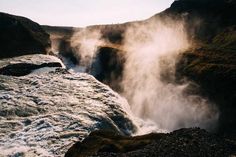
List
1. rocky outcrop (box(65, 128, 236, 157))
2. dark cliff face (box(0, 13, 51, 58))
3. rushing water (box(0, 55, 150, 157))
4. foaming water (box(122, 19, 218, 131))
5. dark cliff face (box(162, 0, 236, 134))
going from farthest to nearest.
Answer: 1. dark cliff face (box(0, 13, 51, 58))
2. foaming water (box(122, 19, 218, 131))
3. dark cliff face (box(162, 0, 236, 134))
4. rushing water (box(0, 55, 150, 157))
5. rocky outcrop (box(65, 128, 236, 157))

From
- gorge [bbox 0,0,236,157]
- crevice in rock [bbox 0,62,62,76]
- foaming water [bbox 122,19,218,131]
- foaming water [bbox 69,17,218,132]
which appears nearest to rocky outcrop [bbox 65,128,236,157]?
gorge [bbox 0,0,236,157]

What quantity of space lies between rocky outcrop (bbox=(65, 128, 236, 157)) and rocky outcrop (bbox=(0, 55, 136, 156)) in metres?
3.74

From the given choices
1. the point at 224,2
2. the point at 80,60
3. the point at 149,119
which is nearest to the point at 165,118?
the point at 149,119

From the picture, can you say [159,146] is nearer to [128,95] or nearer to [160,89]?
[160,89]

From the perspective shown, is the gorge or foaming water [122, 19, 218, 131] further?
foaming water [122, 19, 218, 131]

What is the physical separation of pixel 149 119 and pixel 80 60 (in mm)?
39555

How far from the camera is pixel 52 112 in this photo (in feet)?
174

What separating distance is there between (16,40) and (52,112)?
45.5 m

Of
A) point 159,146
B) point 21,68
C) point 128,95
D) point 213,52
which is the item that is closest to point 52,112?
point 159,146

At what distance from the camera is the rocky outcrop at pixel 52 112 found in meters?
43.8

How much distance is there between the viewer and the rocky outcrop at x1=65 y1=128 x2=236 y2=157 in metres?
35.3

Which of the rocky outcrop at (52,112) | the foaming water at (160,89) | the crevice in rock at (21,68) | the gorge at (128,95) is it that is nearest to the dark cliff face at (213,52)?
the gorge at (128,95)

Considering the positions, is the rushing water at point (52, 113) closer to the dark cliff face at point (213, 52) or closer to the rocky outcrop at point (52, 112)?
the rocky outcrop at point (52, 112)

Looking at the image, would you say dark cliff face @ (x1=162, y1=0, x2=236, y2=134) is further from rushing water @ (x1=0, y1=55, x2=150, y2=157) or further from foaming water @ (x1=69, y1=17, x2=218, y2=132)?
rushing water @ (x1=0, y1=55, x2=150, y2=157)
